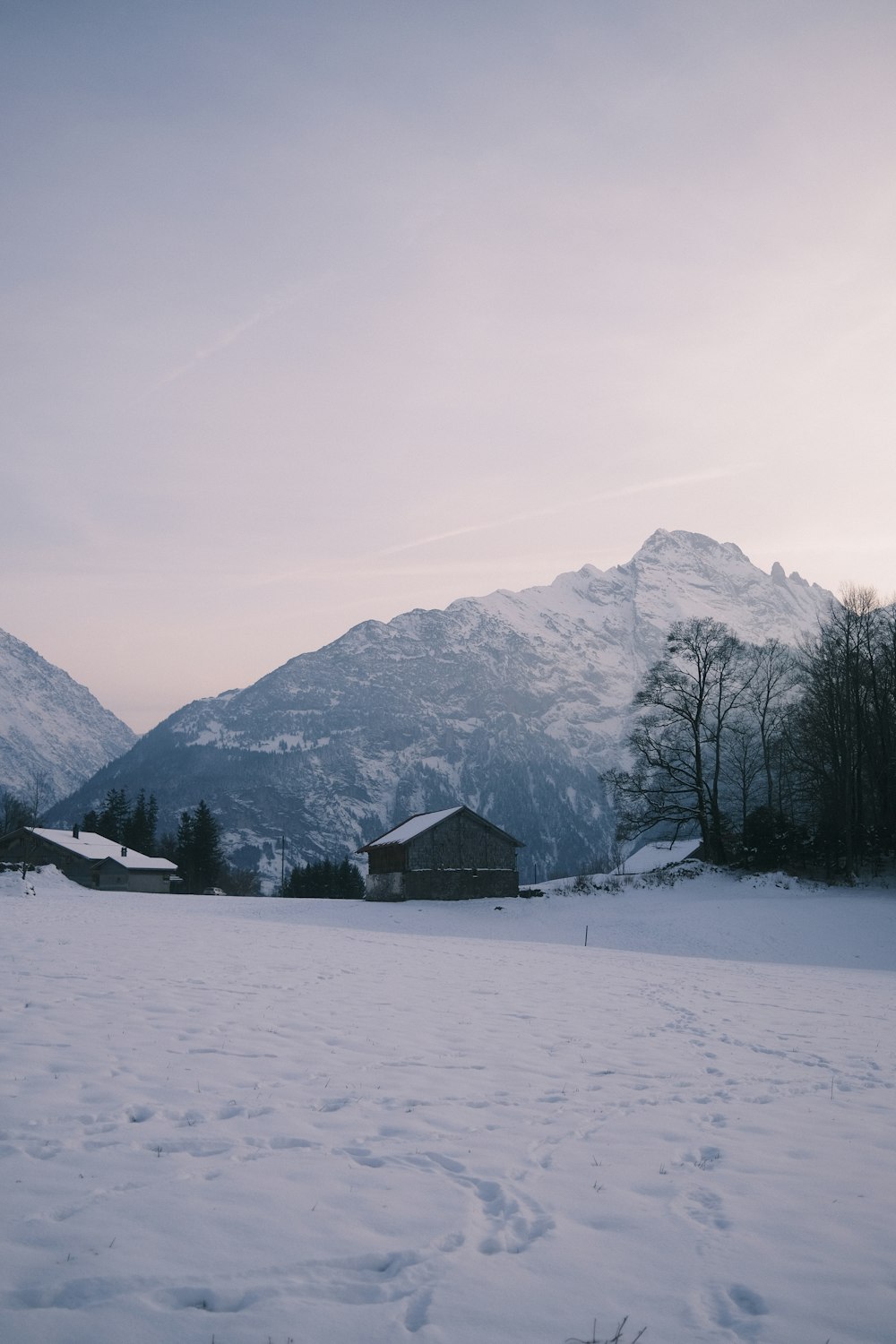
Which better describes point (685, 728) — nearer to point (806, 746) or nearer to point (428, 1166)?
point (806, 746)

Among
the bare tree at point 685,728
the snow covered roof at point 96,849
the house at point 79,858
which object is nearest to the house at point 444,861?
the bare tree at point 685,728

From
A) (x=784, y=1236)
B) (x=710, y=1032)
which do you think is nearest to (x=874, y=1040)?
(x=710, y=1032)

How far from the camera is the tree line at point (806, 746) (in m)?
39.2

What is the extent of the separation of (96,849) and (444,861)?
45.4m

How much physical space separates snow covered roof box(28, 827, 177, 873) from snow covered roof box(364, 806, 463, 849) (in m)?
36.3

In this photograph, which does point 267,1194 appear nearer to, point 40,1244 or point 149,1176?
point 149,1176

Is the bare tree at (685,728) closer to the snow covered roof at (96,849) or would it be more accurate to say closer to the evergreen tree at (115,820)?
the snow covered roof at (96,849)

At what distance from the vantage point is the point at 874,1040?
10688 mm

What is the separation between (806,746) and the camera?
4422 cm

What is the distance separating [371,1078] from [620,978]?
1075cm

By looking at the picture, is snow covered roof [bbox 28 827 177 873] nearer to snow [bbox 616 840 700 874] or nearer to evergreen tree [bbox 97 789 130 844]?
evergreen tree [bbox 97 789 130 844]

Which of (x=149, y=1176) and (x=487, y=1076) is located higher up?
(x=149, y=1176)

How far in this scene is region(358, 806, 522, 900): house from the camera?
161 ft

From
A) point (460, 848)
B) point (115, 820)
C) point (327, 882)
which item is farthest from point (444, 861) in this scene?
point (115, 820)
